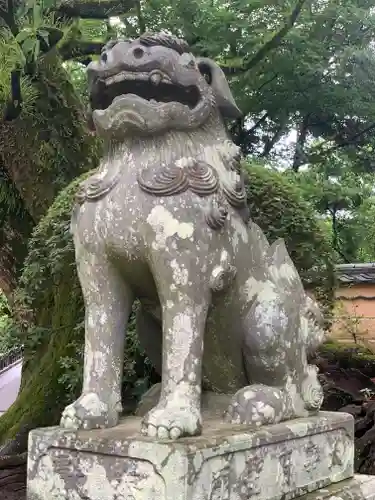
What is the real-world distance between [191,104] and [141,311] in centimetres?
68

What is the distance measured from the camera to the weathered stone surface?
1.91 metres

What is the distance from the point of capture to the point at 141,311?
2.09 metres

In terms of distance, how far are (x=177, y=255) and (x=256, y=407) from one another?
49 cm

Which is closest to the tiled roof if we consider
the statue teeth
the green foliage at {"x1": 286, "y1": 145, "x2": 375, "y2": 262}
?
the green foliage at {"x1": 286, "y1": 145, "x2": 375, "y2": 262}

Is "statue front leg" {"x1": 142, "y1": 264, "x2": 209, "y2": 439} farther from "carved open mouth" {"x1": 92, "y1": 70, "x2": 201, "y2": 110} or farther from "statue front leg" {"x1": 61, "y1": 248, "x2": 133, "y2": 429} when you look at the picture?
"carved open mouth" {"x1": 92, "y1": 70, "x2": 201, "y2": 110}

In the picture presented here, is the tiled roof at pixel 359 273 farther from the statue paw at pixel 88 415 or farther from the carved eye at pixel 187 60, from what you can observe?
the statue paw at pixel 88 415

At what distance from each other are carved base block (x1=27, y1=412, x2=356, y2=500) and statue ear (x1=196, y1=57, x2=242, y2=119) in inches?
38.1

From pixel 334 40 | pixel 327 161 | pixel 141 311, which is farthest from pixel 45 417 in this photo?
pixel 327 161

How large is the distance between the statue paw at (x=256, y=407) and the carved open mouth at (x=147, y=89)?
86 centimetres

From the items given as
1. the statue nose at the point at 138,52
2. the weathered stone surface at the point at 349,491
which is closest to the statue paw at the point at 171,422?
the weathered stone surface at the point at 349,491

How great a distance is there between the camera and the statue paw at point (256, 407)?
71.2 inches

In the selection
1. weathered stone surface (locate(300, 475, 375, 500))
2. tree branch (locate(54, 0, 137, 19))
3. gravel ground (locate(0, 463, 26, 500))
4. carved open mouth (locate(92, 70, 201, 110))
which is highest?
tree branch (locate(54, 0, 137, 19))

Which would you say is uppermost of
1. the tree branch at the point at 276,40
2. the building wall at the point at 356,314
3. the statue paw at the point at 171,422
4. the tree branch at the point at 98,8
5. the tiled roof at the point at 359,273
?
the tree branch at the point at 98,8

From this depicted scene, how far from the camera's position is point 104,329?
1833 mm
